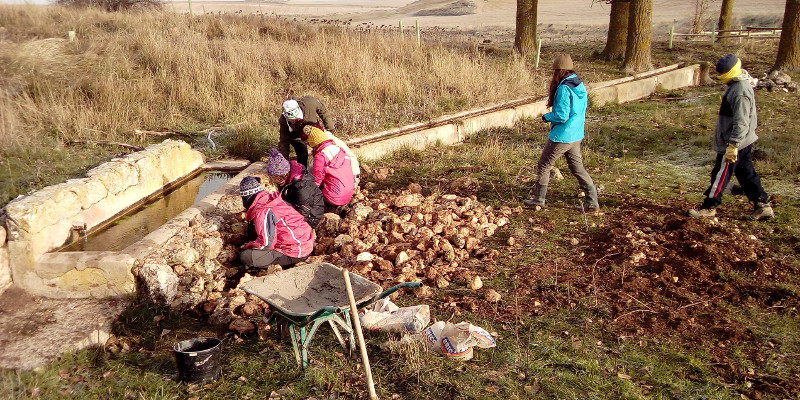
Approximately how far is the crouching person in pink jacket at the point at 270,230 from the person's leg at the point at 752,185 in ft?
13.8

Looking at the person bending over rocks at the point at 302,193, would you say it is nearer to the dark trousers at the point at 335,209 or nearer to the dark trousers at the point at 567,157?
the dark trousers at the point at 335,209

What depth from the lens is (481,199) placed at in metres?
6.88

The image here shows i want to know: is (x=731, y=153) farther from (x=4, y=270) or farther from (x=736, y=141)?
(x=4, y=270)

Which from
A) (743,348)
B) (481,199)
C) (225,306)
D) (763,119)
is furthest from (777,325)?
(763,119)

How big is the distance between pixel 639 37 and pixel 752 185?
9.66m

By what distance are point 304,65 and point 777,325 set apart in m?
9.45

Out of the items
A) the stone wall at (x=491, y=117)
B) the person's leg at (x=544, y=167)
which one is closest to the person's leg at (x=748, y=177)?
the person's leg at (x=544, y=167)

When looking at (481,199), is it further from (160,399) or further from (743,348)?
(160,399)

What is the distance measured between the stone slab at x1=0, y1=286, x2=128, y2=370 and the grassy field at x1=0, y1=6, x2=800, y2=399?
0.49 ft

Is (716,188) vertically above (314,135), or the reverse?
(314,135)

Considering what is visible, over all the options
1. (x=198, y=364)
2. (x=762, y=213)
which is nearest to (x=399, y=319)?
(x=198, y=364)

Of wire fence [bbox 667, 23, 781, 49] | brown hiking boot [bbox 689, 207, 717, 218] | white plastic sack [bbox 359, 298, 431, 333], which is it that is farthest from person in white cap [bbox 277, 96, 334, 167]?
wire fence [bbox 667, 23, 781, 49]

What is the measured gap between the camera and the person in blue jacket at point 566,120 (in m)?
5.98

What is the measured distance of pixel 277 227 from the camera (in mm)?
5426
